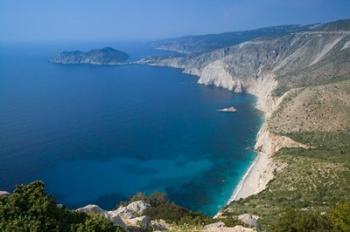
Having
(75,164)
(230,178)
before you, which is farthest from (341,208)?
(75,164)

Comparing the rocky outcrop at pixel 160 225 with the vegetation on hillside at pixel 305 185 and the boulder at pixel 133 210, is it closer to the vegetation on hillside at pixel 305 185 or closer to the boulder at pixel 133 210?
the boulder at pixel 133 210

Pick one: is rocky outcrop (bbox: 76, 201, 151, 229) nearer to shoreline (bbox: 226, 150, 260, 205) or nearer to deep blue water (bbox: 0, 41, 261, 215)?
deep blue water (bbox: 0, 41, 261, 215)

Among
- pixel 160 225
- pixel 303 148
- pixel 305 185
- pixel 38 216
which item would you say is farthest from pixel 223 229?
pixel 303 148

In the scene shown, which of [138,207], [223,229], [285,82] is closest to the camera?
[223,229]

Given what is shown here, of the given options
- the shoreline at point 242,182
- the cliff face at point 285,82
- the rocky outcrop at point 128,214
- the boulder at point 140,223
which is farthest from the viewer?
the cliff face at point 285,82

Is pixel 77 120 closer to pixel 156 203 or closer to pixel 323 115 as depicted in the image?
pixel 323 115

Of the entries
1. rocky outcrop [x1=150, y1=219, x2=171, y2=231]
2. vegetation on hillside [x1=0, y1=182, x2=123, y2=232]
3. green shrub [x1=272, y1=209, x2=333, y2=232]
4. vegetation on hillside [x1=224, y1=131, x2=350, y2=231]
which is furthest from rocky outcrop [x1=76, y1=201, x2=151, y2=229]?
vegetation on hillside [x1=224, y1=131, x2=350, y2=231]

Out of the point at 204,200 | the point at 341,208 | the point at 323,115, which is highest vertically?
the point at 341,208

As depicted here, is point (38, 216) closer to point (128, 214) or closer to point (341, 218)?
point (128, 214)

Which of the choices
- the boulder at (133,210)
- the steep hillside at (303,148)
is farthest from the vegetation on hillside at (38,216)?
the steep hillside at (303,148)
